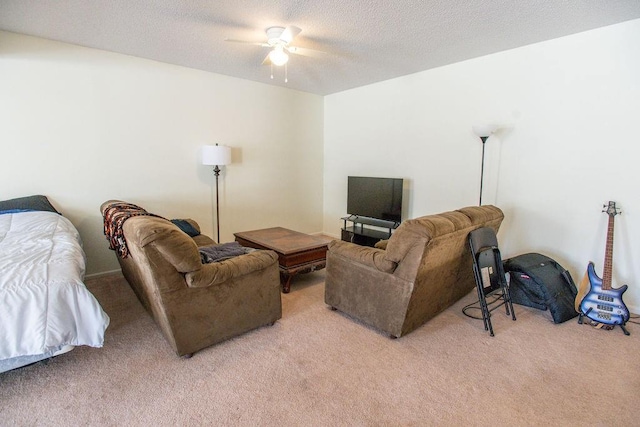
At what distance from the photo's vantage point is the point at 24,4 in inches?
98.4

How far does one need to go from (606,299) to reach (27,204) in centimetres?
522

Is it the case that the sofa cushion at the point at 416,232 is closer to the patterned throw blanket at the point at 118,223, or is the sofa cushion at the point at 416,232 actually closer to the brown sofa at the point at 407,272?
the brown sofa at the point at 407,272

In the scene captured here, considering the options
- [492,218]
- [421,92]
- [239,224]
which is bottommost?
[239,224]

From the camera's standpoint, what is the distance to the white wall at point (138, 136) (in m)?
3.21

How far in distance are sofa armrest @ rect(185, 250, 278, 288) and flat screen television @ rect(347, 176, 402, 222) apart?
2.36m

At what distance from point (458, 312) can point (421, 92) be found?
110 inches

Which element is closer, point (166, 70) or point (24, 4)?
point (24, 4)

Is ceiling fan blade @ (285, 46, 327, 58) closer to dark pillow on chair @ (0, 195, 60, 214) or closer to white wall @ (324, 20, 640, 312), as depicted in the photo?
white wall @ (324, 20, 640, 312)

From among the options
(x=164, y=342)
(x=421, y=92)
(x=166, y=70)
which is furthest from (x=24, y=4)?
(x=421, y=92)

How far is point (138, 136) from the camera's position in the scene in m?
3.86

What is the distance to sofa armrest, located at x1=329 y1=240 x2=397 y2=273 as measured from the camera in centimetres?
237

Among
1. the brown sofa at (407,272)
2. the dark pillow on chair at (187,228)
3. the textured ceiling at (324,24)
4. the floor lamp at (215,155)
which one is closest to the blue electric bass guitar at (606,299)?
A: the brown sofa at (407,272)

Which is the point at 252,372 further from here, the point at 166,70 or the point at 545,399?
the point at 166,70

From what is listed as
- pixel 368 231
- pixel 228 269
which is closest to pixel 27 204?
pixel 228 269
